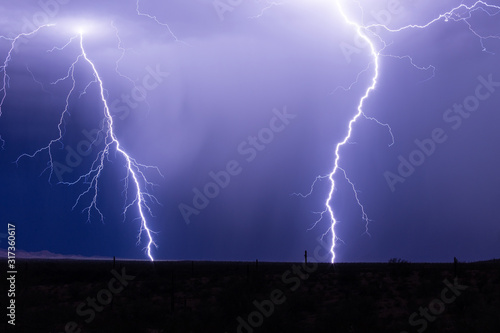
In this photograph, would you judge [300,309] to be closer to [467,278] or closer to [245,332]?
[245,332]

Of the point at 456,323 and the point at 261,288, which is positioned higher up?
the point at 261,288

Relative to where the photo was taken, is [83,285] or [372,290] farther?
[83,285]

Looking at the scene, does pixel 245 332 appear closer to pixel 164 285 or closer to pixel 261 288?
pixel 261 288

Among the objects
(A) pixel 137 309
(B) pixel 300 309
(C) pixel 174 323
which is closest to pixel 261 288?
(B) pixel 300 309

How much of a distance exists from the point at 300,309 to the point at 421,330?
518cm

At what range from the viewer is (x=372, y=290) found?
2378 cm

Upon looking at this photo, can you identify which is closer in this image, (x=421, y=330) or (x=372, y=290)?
(x=421, y=330)

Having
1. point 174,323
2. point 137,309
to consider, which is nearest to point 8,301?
point 137,309

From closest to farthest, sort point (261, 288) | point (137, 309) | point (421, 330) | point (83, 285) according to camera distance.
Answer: point (421, 330), point (137, 309), point (261, 288), point (83, 285)

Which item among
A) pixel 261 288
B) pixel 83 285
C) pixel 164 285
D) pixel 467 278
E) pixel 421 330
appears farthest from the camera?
pixel 83 285

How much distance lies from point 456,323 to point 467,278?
29.5ft

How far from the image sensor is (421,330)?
53.6ft

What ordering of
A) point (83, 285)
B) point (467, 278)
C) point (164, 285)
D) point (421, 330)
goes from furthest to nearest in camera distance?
point (83, 285) < point (164, 285) < point (467, 278) < point (421, 330)

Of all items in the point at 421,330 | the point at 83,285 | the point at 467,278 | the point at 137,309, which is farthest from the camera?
the point at 83,285
